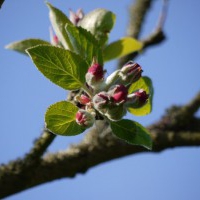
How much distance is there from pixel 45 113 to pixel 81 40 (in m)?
0.30

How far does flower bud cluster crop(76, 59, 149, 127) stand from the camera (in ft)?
3.59

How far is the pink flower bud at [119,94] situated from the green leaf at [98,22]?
580mm

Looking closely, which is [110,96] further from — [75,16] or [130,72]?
[75,16]

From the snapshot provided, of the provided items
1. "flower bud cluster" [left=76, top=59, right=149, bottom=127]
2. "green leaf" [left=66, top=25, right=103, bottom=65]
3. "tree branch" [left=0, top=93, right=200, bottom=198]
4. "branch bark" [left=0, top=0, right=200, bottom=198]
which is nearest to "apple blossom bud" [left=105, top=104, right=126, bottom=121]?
"flower bud cluster" [left=76, top=59, right=149, bottom=127]

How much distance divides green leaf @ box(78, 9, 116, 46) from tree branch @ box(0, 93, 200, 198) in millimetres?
667

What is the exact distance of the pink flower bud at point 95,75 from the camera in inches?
45.4

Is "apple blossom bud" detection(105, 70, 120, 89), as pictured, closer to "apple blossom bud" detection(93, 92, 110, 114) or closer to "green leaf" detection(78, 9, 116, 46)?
"apple blossom bud" detection(93, 92, 110, 114)

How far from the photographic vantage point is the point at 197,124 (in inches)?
105

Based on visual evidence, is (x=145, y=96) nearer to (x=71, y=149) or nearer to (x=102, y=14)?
(x=102, y=14)

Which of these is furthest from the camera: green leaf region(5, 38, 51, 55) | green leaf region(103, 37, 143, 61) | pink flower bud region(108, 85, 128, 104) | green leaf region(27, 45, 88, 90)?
green leaf region(103, 37, 143, 61)

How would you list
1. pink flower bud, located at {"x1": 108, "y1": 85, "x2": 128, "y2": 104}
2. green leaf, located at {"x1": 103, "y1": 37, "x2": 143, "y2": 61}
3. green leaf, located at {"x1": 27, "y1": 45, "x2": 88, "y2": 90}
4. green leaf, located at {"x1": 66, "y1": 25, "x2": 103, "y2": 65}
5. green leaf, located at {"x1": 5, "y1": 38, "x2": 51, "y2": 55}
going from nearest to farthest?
pink flower bud, located at {"x1": 108, "y1": 85, "x2": 128, "y2": 104} → green leaf, located at {"x1": 27, "y1": 45, "x2": 88, "y2": 90} → green leaf, located at {"x1": 66, "y1": 25, "x2": 103, "y2": 65} → green leaf, located at {"x1": 5, "y1": 38, "x2": 51, "y2": 55} → green leaf, located at {"x1": 103, "y1": 37, "x2": 143, "y2": 61}

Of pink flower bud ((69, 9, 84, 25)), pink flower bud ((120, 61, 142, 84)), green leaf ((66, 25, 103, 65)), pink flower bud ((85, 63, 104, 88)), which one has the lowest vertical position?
pink flower bud ((85, 63, 104, 88))

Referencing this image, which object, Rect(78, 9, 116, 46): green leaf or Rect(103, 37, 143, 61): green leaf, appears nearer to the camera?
Rect(78, 9, 116, 46): green leaf

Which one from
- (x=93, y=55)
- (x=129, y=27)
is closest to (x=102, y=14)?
(x=93, y=55)
